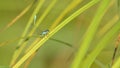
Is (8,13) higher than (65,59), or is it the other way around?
(8,13)

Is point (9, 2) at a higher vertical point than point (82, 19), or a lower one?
higher

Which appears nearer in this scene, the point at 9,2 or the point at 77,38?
the point at 77,38

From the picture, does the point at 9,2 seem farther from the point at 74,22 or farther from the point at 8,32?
the point at 74,22

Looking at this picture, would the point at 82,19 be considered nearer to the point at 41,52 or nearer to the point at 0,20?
the point at 41,52

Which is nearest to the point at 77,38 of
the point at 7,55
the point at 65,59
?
the point at 65,59

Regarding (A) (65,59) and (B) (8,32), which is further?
Result: (B) (8,32)

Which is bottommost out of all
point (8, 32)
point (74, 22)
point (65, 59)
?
point (65, 59)

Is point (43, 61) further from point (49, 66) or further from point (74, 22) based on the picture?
point (74, 22)

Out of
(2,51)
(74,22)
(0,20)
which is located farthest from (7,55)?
(74,22)
